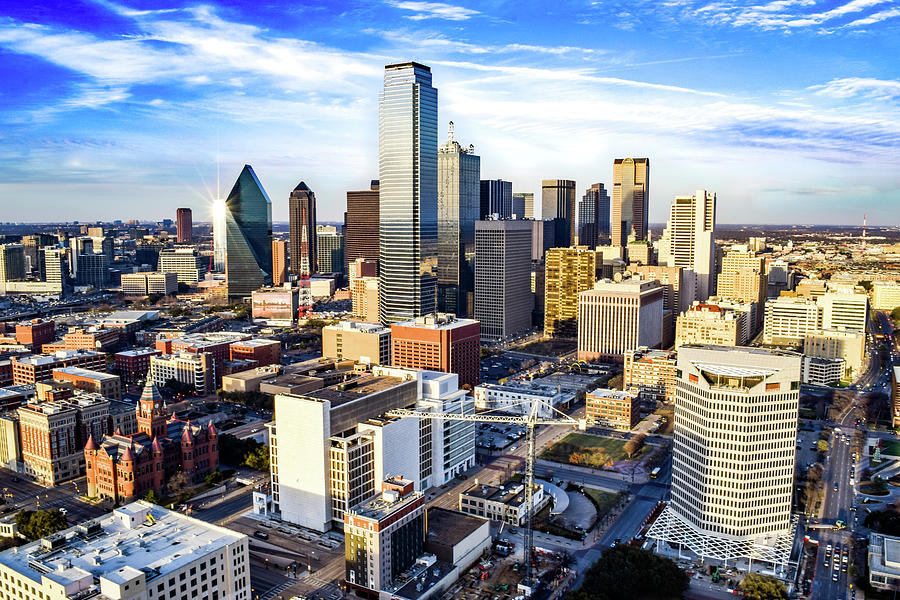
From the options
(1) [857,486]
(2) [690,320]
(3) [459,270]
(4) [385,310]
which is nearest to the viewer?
(1) [857,486]

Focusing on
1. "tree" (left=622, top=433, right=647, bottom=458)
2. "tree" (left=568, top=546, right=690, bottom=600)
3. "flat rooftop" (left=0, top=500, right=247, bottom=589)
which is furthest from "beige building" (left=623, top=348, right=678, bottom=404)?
"flat rooftop" (left=0, top=500, right=247, bottom=589)

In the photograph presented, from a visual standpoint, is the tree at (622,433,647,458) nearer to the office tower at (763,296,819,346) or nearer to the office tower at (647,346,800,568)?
the office tower at (647,346,800,568)

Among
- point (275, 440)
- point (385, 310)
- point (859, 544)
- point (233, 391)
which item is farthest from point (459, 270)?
point (859, 544)

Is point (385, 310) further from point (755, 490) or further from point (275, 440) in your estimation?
point (755, 490)

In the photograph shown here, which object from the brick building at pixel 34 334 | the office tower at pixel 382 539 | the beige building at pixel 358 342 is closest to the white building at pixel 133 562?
the office tower at pixel 382 539

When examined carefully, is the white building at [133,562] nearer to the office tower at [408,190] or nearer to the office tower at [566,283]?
the office tower at [408,190]

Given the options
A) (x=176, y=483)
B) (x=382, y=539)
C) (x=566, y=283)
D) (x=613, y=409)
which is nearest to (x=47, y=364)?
(x=176, y=483)
